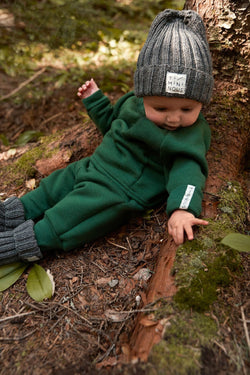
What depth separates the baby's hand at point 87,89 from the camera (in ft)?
9.15

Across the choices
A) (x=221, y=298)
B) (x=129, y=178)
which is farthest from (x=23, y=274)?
(x=221, y=298)

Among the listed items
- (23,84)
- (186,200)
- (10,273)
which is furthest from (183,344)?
(23,84)

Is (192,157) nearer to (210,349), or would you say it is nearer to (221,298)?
(221,298)

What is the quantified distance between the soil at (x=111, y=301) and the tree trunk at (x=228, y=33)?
13 cm

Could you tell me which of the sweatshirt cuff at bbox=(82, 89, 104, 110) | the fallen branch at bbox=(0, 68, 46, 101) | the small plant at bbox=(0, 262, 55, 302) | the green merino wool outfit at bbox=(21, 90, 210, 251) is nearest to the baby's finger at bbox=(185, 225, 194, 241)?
the green merino wool outfit at bbox=(21, 90, 210, 251)

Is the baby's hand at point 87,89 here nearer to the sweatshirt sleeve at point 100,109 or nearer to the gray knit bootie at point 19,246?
the sweatshirt sleeve at point 100,109

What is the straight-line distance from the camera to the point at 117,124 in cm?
257

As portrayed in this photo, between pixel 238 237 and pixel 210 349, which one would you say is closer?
pixel 210 349

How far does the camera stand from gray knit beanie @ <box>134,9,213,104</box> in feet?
6.63

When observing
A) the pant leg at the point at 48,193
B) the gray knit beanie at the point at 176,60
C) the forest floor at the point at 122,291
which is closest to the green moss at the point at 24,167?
the forest floor at the point at 122,291

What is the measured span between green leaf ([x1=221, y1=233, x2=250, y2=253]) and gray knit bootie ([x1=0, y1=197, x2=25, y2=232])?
1559 millimetres

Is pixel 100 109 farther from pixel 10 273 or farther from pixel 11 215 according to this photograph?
pixel 10 273

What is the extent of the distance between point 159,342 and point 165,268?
500mm

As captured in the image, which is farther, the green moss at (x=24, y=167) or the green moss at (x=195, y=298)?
the green moss at (x=24, y=167)
